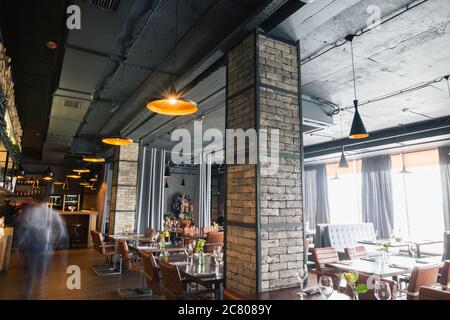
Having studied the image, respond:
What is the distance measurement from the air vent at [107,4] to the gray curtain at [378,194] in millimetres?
10211

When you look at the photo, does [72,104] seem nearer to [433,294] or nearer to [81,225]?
[433,294]

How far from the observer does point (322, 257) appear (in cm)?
494

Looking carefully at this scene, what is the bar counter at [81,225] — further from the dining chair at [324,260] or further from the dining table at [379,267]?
the dining table at [379,267]

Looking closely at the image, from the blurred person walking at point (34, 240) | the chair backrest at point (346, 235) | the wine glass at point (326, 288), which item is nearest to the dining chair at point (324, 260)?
the wine glass at point (326, 288)

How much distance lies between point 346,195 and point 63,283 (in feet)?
33.1

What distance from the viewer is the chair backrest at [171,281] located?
304 centimetres

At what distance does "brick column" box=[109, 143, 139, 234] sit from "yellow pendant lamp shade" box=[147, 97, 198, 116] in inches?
225

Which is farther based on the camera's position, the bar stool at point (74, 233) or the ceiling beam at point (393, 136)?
the bar stool at point (74, 233)

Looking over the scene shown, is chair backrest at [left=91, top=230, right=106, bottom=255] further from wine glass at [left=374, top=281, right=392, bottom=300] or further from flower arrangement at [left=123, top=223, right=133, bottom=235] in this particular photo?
wine glass at [left=374, top=281, right=392, bottom=300]

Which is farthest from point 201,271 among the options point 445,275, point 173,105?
point 445,275

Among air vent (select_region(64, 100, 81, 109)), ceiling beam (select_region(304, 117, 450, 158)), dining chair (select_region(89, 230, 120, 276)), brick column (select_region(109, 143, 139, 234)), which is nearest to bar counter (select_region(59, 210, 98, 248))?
brick column (select_region(109, 143, 139, 234))

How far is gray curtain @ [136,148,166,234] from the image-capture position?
913 cm

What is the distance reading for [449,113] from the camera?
6754 millimetres
